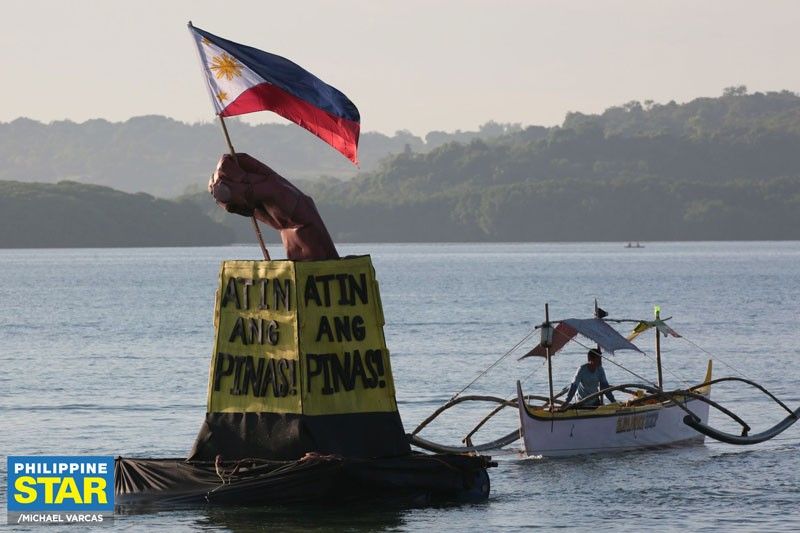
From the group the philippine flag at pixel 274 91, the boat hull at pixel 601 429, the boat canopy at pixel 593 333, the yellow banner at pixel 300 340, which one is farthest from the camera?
the boat canopy at pixel 593 333

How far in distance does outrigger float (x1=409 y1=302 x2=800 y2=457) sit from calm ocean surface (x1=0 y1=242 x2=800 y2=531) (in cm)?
38

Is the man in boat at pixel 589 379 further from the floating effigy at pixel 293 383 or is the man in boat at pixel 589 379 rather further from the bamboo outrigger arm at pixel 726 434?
the floating effigy at pixel 293 383

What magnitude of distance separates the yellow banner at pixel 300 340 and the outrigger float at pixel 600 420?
6.17 meters

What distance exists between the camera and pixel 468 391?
50000 mm

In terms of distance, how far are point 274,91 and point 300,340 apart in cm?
384

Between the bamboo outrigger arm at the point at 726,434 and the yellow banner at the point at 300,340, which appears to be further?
the bamboo outrigger arm at the point at 726,434

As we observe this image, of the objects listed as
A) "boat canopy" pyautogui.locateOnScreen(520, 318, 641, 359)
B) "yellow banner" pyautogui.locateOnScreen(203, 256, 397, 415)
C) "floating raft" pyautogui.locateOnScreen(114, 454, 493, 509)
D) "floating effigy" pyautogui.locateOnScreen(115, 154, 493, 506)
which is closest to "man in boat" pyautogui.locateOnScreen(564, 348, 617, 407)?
"boat canopy" pyautogui.locateOnScreen(520, 318, 641, 359)

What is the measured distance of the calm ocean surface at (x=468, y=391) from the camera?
2586cm

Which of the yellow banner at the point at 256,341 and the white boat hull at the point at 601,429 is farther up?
the yellow banner at the point at 256,341

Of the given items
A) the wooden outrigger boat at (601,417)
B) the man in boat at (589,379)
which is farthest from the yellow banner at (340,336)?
the man in boat at (589,379)

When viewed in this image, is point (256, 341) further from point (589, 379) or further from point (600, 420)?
point (589, 379)

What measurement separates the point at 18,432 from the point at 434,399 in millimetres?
13120

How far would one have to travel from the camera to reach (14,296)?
5325 inches

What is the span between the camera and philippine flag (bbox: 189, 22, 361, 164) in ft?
77.9
